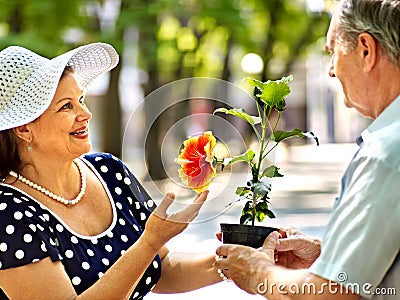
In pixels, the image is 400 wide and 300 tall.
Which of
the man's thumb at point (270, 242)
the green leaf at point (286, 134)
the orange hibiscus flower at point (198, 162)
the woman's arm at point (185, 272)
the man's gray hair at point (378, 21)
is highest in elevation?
the man's gray hair at point (378, 21)

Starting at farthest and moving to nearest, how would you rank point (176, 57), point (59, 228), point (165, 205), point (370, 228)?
point (176, 57) → point (59, 228) → point (165, 205) → point (370, 228)

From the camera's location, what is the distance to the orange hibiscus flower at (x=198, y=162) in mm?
1695

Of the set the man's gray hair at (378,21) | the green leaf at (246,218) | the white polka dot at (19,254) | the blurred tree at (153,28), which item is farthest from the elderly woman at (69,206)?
the blurred tree at (153,28)

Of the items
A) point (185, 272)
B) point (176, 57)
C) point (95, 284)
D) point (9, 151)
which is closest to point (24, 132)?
point (9, 151)

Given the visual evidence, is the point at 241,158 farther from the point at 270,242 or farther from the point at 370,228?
the point at 370,228

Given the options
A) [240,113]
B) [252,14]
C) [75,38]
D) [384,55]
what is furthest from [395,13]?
[252,14]

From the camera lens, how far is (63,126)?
196 cm

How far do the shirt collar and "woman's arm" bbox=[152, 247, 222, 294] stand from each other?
2.52 ft

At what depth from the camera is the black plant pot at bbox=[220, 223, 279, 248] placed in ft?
5.50

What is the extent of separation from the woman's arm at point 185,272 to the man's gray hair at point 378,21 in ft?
2.78

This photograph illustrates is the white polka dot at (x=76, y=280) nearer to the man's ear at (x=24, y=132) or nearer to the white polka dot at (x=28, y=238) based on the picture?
the white polka dot at (x=28, y=238)

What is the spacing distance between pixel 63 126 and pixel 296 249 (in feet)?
2.19

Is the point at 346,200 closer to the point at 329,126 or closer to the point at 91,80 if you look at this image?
the point at 91,80

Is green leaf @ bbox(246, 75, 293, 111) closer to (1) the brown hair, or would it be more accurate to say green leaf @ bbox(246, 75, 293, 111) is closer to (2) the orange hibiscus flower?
(2) the orange hibiscus flower
